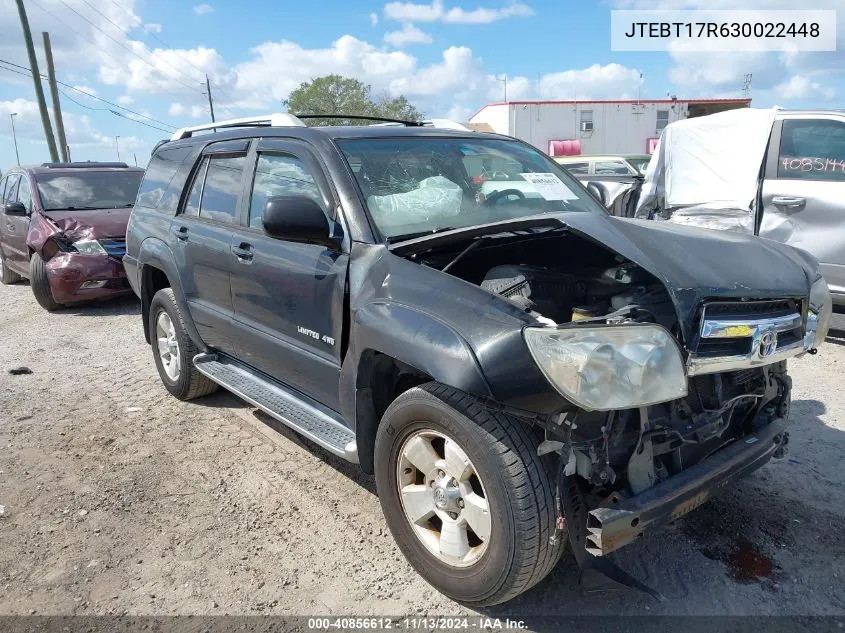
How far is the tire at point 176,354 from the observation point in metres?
4.74

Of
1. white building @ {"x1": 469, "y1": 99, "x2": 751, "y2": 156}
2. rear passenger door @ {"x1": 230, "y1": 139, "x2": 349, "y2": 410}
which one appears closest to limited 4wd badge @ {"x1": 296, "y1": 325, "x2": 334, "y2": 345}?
rear passenger door @ {"x1": 230, "y1": 139, "x2": 349, "y2": 410}

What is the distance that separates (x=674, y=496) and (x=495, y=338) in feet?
2.78

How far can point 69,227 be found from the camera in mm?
8406

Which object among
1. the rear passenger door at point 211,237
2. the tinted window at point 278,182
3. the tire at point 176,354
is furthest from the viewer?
the tire at point 176,354

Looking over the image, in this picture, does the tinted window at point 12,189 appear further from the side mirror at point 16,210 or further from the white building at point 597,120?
the white building at point 597,120

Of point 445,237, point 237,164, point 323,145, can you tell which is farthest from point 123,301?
point 445,237

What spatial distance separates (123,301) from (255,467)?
601 centimetres

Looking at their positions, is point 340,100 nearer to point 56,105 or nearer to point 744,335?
point 56,105

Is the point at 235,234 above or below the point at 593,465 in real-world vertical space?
above

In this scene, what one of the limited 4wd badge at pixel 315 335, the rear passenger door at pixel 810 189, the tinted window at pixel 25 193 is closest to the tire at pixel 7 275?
the tinted window at pixel 25 193

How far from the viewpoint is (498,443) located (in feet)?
7.60

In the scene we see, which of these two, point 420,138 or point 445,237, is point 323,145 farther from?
point 445,237

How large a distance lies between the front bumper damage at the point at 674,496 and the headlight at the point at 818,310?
50 centimetres

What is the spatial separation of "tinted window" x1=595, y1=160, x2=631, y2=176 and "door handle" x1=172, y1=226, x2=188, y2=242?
11221mm
